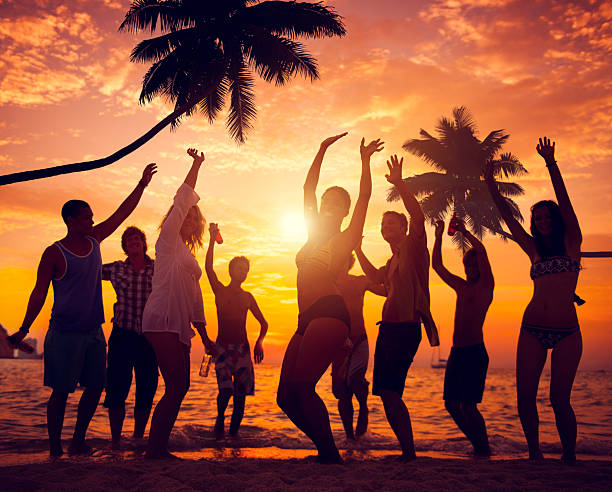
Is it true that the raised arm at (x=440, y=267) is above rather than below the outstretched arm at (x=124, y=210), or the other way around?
below

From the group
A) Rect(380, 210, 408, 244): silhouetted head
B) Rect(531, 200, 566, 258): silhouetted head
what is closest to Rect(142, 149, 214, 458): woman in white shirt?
Rect(380, 210, 408, 244): silhouetted head

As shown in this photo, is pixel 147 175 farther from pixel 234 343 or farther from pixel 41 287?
pixel 234 343

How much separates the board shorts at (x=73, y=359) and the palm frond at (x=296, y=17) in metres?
15.8

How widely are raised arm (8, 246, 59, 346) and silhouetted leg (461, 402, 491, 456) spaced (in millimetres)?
4565

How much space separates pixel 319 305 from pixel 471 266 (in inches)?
109

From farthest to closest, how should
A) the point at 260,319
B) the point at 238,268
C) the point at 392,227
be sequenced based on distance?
1. the point at 260,319
2. the point at 238,268
3. the point at 392,227

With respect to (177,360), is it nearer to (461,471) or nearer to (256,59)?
(461,471)

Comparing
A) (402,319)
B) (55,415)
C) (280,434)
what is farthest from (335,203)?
(280,434)

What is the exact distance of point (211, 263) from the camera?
280 inches

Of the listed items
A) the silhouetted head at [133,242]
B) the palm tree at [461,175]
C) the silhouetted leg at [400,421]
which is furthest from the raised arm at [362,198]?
the palm tree at [461,175]

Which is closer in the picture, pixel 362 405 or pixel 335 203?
pixel 335 203

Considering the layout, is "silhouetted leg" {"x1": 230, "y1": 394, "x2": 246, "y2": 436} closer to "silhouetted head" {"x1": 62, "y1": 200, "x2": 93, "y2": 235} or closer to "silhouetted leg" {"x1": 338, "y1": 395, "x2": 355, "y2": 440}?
"silhouetted leg" {"x1": 338, "y1": 395, "x2": 355, "y2": 440}

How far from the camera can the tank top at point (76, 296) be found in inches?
200

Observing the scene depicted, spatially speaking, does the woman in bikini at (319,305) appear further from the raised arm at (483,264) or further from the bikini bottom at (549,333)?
the raised arm at (483,264)
